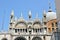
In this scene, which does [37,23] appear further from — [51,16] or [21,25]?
[51,16]

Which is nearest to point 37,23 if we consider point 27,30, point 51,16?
point 27,30

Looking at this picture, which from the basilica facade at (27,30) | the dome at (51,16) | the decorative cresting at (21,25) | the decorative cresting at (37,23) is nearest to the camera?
the basilica facade at (27,30)

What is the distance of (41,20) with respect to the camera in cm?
5619

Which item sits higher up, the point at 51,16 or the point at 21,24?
the point at 51,16

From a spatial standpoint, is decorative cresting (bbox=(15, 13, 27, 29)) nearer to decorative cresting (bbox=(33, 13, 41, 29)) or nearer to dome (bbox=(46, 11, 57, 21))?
decorative cresting (bbox=(33, 13, 41, 29))

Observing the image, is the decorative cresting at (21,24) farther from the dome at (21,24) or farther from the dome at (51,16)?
the dome at (51,16)

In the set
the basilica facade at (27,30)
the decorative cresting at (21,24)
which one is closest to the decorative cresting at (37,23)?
the basilica facade at (27,30)

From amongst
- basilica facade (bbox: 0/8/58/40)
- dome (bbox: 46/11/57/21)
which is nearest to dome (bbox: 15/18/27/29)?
basilica facade (bbox: 0/8/58/40)

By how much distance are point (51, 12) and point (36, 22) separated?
15493 mm

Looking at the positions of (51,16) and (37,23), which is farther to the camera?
(51,16)

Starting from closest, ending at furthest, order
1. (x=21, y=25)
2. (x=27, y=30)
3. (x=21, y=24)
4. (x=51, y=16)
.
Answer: (x=27, y=30) < (x=21, y=25) < (x=21, y=24) < (x=51, y=16)

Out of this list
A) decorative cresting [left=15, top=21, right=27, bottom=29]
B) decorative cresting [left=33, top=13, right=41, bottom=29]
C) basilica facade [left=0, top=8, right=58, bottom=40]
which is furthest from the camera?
decorative cresting [left=33, top=13, right=41, bottom=29]

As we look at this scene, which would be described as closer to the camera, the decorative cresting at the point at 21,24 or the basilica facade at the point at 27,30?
the basilica facade at the point at 27,30

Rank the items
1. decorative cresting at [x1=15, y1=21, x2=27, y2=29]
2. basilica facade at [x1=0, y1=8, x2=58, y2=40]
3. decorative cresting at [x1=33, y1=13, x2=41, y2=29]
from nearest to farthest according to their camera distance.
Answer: basilica facade at [x1=0, y1=8, x2=58, y2=40], decorative cresting at [x1=15, y1=21, x2=27, y2=29], decorative cresting at [x1=33, y1=13, x2=41, y2=29]
